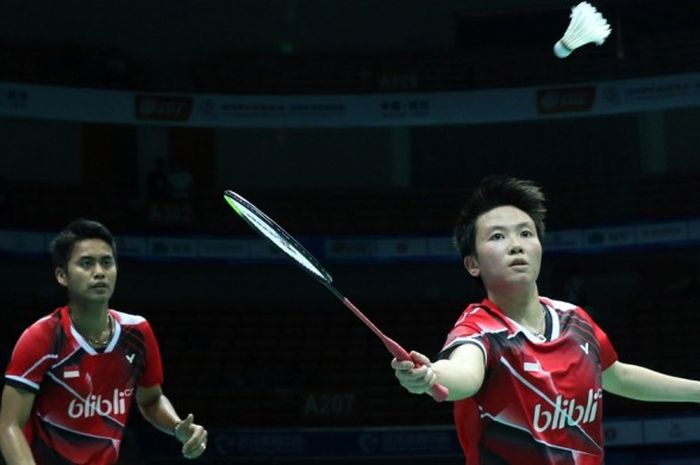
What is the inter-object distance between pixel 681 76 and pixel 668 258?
330 centimetres

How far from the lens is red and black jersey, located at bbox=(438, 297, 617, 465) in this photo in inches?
141

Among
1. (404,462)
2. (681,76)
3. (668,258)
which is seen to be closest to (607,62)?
(681,76)

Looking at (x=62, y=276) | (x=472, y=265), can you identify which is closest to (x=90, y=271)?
(x=62, y=276)

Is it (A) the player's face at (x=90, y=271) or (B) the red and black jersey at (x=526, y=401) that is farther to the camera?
(A) the player's face at (x=90, y=271)

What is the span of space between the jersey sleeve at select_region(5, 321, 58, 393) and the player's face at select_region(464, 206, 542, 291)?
2.14 m

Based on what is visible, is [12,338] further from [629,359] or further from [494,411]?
[494,411]

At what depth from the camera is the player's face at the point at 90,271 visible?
16.9 ft

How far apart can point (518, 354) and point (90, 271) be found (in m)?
2.27

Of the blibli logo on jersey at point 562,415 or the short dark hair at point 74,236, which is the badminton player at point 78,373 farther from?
the blibli logo on jersey at point 562,415

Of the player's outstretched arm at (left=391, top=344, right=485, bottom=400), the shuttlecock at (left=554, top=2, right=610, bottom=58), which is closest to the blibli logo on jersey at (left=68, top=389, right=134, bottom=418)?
the player's outstretched arm at (left=391, top=344, right=485, bottom=400)

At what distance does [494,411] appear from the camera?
3.61m

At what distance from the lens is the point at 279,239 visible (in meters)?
3.71

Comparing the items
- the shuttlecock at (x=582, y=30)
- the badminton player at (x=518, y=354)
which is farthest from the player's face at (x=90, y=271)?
the shuttlecock at (x=582, y=30)

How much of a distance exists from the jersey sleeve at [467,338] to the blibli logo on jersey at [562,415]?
0.80ft
